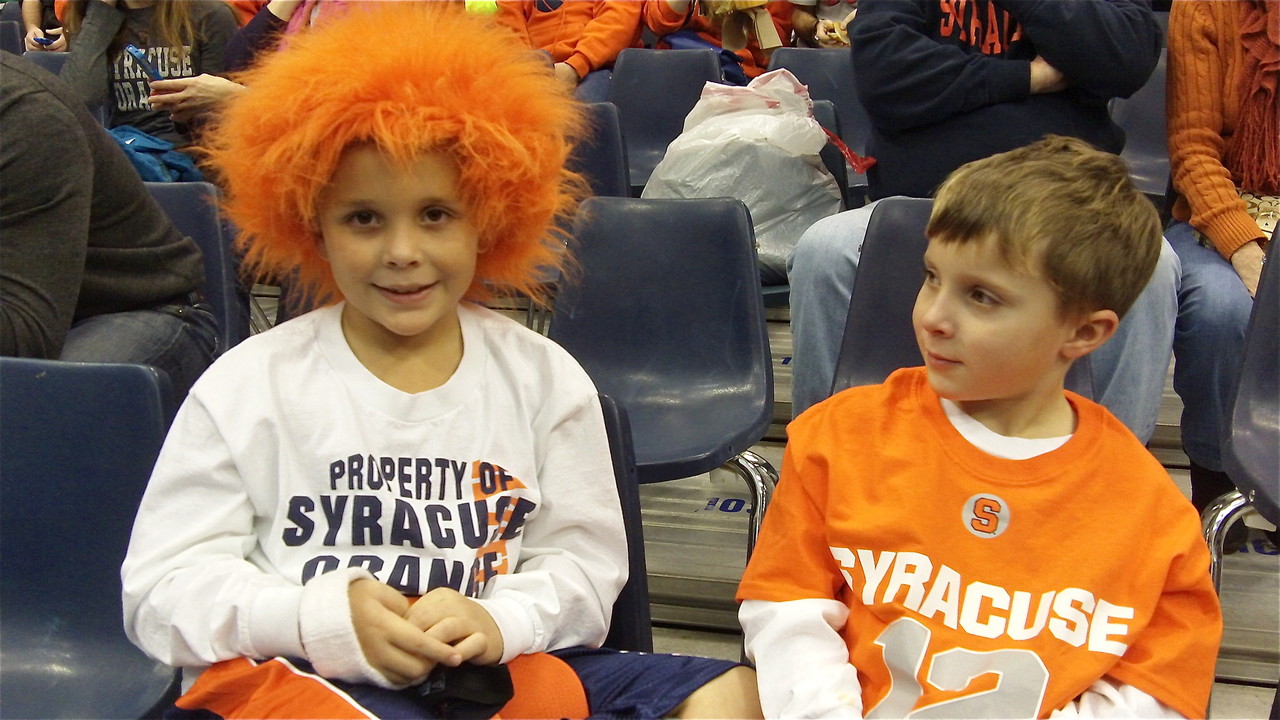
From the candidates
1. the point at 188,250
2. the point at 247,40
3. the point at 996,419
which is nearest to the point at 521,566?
the point at 996,419

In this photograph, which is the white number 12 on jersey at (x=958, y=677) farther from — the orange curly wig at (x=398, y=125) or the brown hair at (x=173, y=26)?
the brown hair at (x=173, y=26)

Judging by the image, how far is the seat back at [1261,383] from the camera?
1524mm

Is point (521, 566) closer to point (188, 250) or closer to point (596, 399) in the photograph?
point (596, 399)

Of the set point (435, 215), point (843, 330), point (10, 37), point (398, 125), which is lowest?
point (10, 37)

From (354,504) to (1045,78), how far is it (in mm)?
1525

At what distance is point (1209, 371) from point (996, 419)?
946mm

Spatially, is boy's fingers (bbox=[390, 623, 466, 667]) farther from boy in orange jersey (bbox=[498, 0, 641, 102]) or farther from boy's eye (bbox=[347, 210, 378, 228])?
boy in orange jersey (bbox=[498, 0, 641, 102])

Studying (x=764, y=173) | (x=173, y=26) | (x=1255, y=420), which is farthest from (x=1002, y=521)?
(x=173, y=26)

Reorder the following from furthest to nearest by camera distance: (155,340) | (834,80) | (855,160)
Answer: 1. (834,80)
2. (855,160)
3. (155,340)

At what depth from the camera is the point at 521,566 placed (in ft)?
3.75

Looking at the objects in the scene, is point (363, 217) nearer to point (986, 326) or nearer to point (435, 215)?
point (435, 215)

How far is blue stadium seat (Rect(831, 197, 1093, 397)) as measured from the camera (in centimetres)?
165

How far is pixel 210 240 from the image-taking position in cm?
194

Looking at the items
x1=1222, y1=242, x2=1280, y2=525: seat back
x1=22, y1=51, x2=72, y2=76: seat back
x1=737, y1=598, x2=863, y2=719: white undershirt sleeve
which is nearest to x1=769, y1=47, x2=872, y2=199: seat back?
x1=1222, y1=242, x2=1280, y2=525: seat back
